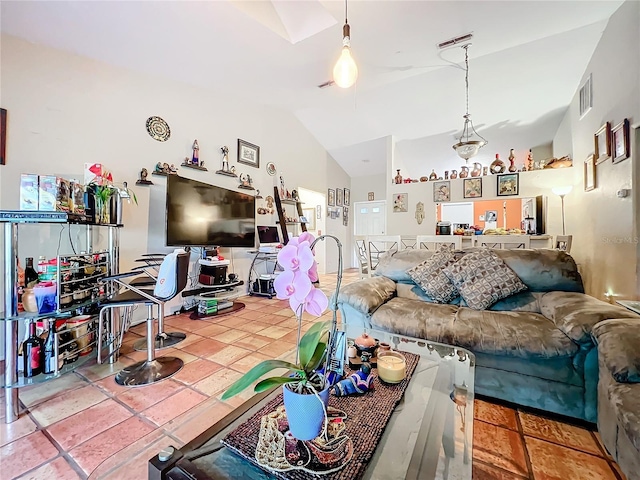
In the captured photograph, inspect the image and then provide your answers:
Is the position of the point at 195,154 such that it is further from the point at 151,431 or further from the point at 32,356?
the point at 151,431

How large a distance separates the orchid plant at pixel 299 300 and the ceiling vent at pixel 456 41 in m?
3.69

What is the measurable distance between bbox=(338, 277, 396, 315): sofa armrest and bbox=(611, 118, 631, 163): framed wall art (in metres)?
2.39

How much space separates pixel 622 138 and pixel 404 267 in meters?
2.26

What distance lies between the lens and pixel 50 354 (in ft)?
5.27

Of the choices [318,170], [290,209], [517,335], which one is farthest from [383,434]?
[318,170]

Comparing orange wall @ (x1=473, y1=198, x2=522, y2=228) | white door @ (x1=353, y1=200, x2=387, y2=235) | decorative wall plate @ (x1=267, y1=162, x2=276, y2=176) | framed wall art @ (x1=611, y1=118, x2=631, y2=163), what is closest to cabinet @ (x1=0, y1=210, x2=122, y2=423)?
decorative wall plate @ (x1=267, y1=162, x2=276, y2=176)

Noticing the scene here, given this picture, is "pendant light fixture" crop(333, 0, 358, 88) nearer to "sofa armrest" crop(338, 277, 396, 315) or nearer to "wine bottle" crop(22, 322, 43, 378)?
"sofa armrest" crop(338, 277, 396, 315)

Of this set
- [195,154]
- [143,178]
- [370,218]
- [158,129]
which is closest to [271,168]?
[195,154]

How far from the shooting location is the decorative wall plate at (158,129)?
302 centimetres

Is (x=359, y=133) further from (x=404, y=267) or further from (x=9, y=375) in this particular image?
(x=9, y=375)

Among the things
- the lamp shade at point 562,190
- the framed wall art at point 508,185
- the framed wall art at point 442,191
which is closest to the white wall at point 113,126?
the framed wall art at point 442,191

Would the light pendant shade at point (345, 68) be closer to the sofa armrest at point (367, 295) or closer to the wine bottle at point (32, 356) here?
the sofa armrest at point (367, 295)

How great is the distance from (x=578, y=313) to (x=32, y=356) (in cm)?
308

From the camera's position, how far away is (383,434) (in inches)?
34.4
